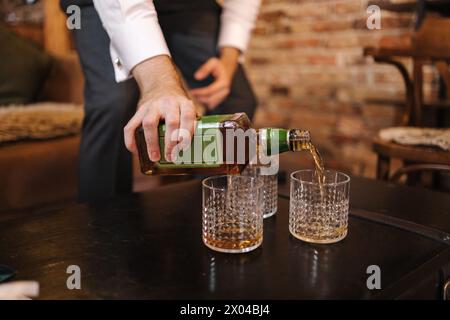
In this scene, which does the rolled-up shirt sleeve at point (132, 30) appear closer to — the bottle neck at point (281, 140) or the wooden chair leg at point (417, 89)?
the bottle neck at point (281, 140)

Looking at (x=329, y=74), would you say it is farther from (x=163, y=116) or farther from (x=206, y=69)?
(x=163, y=116)

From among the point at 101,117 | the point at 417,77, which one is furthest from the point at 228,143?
the point at 417,77

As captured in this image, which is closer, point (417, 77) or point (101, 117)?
point (101, 117)

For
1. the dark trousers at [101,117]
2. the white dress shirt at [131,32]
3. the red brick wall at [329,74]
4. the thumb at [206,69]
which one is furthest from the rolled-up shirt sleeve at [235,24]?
the red brick wall at [329,74]

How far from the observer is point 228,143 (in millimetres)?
766

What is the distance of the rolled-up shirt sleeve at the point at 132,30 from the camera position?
0.97 metres

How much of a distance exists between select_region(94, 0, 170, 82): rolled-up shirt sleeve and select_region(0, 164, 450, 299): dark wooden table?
11.1 inches

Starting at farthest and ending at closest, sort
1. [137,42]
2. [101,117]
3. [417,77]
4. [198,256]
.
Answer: [417,77], [101,117], [137,42], [198,256]

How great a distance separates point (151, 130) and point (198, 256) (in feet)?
0.66

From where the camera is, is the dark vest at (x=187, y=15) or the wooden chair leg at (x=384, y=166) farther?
the wooden chair leg at (x=384, y=166)

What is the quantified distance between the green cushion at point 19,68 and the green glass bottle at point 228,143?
161 cm

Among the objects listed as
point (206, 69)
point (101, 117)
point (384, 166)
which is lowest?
point (384, 166)

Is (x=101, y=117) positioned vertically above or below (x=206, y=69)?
below

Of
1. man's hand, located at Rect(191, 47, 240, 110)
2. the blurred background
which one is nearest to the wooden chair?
the blurred background
